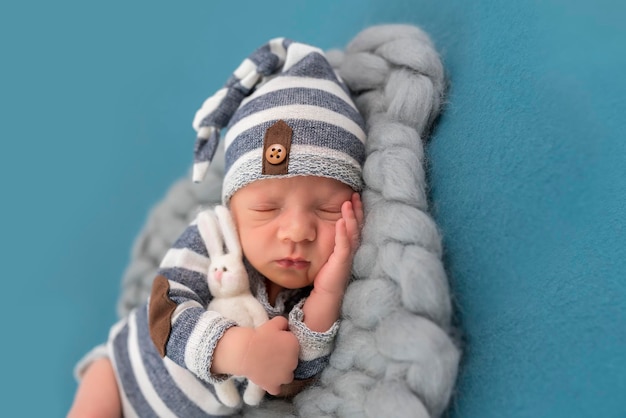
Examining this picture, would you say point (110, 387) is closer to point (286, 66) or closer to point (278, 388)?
point (278, 388)

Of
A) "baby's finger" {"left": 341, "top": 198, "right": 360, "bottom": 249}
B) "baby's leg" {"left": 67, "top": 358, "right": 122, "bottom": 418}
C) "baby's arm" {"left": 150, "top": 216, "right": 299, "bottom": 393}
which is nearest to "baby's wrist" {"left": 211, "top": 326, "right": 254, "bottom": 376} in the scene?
"baby's arm" {"left": 150, "top": 216, "right": 299, "bottom": 393}

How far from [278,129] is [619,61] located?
0.51 metres

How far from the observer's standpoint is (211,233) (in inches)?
44.8

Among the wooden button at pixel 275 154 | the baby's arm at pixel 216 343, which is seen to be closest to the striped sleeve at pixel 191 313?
the baby's arm at pixel 216 343

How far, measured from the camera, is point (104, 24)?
2.08 meters

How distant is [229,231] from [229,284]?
91mm

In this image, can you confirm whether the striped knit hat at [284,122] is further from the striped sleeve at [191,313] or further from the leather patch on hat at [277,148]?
the striped sleeve at [191,313]

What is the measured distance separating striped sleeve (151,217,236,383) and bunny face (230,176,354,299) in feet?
0.33

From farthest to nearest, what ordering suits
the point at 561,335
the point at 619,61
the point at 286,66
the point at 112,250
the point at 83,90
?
the point at 83,90 → the point at 112,250 → the point at 286,66 → the point at 619,61 → the point at 561,335

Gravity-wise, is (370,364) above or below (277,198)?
below

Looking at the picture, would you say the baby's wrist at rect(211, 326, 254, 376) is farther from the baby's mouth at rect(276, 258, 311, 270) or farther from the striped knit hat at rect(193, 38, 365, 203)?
the striped knit hat at rect(193, 38, 365, 203)

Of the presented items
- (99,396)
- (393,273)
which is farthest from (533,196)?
(99,396)

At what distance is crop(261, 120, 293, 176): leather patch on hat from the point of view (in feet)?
3.46

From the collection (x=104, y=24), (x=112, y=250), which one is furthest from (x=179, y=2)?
(x=112, y=250)
